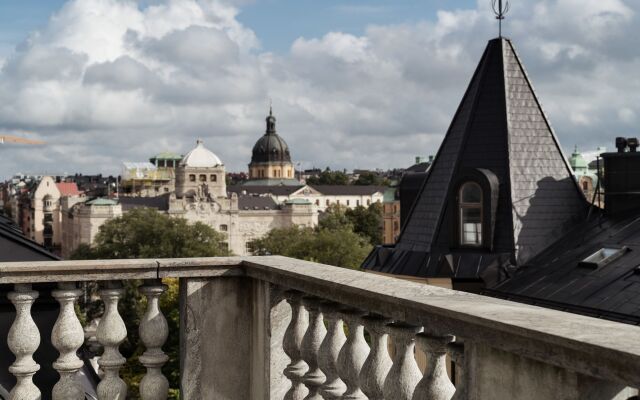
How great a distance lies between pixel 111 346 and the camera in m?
4.72

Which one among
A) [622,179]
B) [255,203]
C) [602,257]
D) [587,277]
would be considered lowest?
[255,203]

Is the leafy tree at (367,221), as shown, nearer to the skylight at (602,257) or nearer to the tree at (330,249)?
A: the tree at (330,249)

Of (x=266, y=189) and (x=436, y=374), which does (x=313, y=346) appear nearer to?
(x=436, y=374)

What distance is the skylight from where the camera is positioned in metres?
18.2

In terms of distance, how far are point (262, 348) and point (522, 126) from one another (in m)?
20.7

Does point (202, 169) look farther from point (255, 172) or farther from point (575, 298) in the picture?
point (575, 298)

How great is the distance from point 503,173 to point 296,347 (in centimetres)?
1992

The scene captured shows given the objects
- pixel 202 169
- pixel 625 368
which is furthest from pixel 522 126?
pixel 202 169

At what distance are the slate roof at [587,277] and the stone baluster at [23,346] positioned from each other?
12.3 meters

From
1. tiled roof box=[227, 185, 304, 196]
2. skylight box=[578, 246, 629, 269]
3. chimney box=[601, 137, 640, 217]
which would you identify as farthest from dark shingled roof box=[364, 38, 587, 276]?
tiled roof box=[227, 185, 304, 196]

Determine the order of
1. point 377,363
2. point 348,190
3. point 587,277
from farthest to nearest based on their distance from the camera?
point 348,190, point 587,277, point 377,363

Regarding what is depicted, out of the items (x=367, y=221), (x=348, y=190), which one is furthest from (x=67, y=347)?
(x=348, y=190)

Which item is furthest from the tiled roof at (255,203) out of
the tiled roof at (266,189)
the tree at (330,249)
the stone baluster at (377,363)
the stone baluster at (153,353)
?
the stone baluster at (377,363)

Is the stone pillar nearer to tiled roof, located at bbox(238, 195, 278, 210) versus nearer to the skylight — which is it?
the skylight
